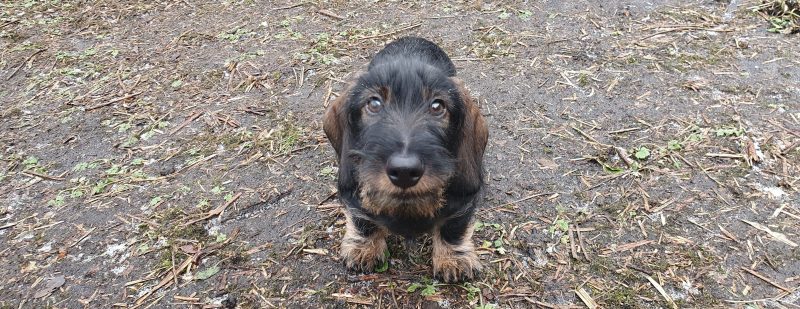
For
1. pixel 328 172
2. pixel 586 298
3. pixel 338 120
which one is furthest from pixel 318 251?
pixel 586 298

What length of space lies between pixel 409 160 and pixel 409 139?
16cm

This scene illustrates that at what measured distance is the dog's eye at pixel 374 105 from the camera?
2885 mm

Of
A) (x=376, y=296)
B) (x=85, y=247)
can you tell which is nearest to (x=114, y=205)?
(x=85, y=247)

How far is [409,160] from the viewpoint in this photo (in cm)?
241

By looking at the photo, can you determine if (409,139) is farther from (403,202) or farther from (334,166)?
(334,166)

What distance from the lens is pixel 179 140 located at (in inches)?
186

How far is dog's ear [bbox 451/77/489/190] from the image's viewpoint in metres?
3.08

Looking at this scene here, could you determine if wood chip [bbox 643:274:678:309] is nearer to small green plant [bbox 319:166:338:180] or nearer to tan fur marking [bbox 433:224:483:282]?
tan fur marking [bbox 433:224:483:282]

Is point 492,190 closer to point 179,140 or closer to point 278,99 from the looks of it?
point 278,99

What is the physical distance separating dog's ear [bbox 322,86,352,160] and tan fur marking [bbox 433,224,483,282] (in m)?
0.85

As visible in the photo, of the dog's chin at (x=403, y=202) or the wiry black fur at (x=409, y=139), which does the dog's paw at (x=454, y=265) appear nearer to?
the wiry black fur at (x=409, y=139)

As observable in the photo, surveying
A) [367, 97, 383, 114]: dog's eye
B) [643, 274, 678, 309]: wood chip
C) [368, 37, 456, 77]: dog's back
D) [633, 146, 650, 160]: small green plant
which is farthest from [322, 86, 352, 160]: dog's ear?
[633, 146, 650, 160]: small green plant

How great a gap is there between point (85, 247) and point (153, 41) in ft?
11.3

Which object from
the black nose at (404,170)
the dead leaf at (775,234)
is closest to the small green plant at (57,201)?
the black nose at (404,170)
